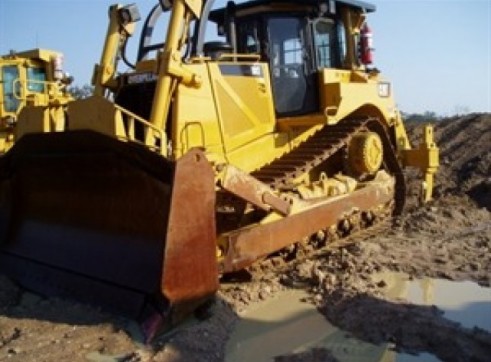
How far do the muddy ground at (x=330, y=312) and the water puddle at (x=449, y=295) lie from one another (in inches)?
6.2

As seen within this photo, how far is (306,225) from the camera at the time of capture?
20.2ft

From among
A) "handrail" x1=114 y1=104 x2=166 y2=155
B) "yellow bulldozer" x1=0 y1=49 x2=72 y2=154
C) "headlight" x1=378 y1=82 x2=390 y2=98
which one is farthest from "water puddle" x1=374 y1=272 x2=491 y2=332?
"yellow bulldozer" x1=0 y1=49 x2=72 y2=154

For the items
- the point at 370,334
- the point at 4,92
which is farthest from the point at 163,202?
the point at 4,92

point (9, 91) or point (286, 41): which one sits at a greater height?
point (286, 41)

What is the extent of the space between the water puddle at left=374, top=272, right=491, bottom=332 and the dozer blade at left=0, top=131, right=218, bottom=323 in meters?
1.96

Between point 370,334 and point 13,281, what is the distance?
328 centimetres

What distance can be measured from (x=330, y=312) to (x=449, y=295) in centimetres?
125

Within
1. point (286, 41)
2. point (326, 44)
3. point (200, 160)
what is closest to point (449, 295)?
point (200, 160)

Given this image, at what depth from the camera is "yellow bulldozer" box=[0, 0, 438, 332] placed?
4582mm

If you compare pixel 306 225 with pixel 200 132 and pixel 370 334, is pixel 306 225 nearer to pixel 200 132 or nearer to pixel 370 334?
pixel 200 132

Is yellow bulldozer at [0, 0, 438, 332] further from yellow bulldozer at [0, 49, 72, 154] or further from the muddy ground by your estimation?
yellow bulldozer at [0, 49, 72, 154]

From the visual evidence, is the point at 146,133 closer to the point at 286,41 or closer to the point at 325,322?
the point at 325,322

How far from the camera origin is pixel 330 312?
4984 mm

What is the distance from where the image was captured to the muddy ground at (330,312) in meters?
4.11
